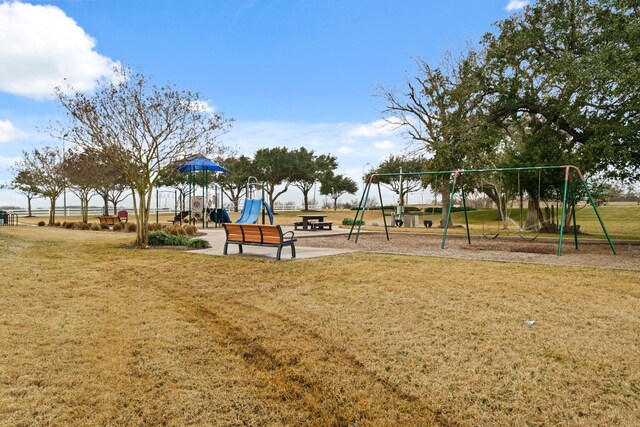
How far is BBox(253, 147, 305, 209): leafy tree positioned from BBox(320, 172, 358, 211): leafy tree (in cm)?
878

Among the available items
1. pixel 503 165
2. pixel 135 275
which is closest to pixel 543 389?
pixel 135 275

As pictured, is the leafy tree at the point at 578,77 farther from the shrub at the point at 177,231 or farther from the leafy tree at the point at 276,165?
the leafy tree at the point at 276,165

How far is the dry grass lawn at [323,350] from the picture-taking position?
314cm

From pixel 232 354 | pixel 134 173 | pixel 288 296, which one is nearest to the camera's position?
pixel 232 354

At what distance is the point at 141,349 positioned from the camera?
421cm

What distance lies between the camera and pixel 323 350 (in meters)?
4.19

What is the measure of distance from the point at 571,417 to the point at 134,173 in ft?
42.8

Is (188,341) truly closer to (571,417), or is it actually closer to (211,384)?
(211,384)

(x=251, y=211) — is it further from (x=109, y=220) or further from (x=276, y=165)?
(x=276, y=165)

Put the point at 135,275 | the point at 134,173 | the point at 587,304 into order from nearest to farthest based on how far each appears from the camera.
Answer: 1. the point at 587,304
2. the point at 135,275
3. the point at 134,173

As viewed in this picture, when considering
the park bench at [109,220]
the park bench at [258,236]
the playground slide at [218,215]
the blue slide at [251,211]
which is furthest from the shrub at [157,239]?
the park bench at [109,220]

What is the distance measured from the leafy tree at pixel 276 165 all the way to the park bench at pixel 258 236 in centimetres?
4044

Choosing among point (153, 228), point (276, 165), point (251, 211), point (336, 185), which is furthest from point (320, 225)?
point (336, 185)

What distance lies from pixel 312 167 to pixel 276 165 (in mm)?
4350
